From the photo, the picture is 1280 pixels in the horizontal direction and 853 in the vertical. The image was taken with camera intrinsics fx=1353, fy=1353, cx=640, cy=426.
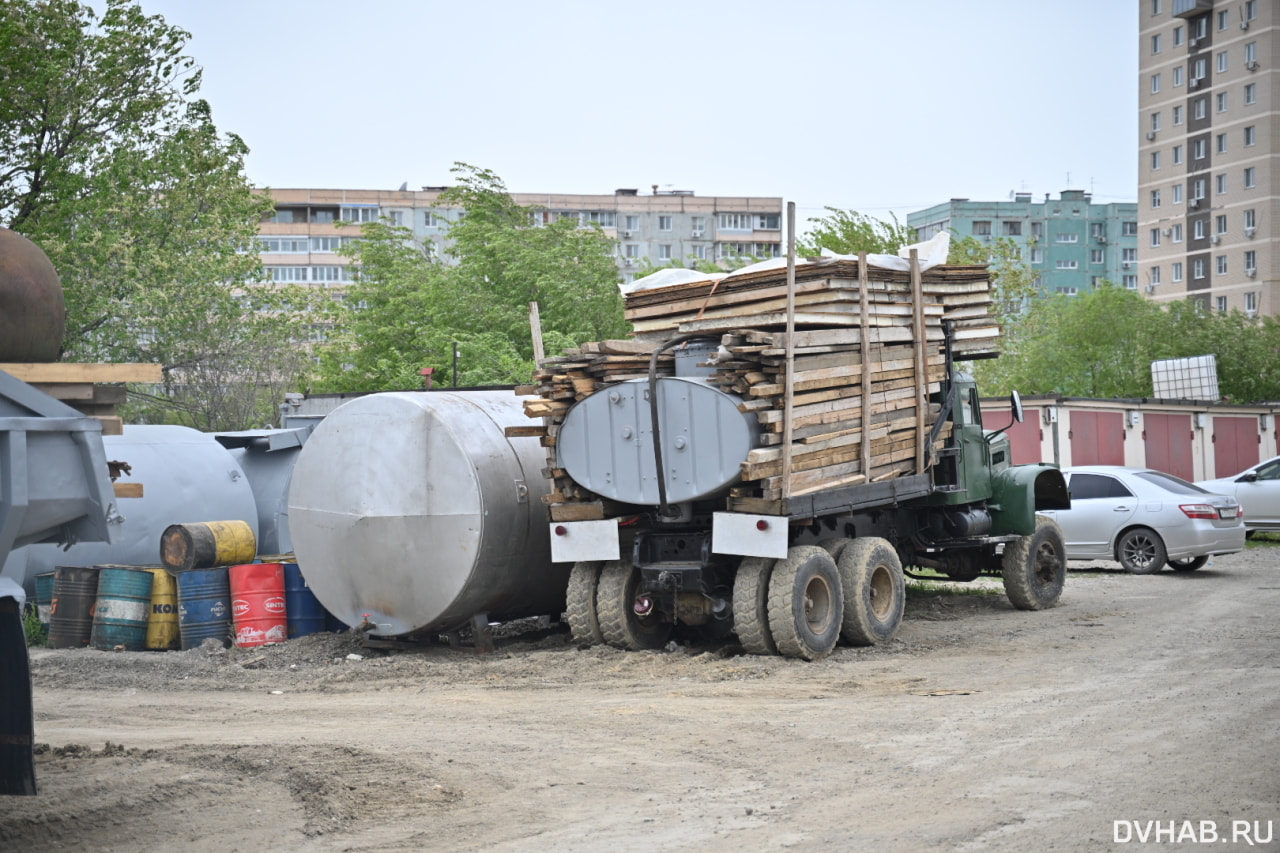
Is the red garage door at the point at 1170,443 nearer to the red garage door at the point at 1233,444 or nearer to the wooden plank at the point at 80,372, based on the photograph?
the red garage door at the point at 1233,444

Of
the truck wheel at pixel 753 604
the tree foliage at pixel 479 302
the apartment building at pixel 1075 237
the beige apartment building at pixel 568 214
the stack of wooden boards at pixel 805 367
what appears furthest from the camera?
the apartment building at pixel 1075 237

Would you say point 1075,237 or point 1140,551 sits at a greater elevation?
point 1075,237

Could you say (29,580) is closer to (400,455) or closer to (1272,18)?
(400,455)

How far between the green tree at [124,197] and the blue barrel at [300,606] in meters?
15.0

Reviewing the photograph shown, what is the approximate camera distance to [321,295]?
129 ft

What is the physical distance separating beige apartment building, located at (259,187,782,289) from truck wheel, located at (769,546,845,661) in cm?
8767

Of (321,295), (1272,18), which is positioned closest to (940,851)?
(321,295)

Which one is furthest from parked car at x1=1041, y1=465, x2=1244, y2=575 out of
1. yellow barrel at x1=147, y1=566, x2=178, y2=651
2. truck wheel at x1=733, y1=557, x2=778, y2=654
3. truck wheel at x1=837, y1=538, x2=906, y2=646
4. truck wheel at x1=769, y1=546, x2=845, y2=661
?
yellow barrel at x1=147, y1=566, x2=178, y2=651

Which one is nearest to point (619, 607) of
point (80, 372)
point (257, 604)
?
point (257, 604)

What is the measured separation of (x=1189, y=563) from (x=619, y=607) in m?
11.7

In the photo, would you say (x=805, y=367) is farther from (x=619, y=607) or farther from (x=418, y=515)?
(x=418, y=515)

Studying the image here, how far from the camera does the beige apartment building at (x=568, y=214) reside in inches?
3986

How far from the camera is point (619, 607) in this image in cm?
1259

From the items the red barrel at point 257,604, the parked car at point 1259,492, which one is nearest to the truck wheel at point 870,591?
the red barrel at point 257,604
